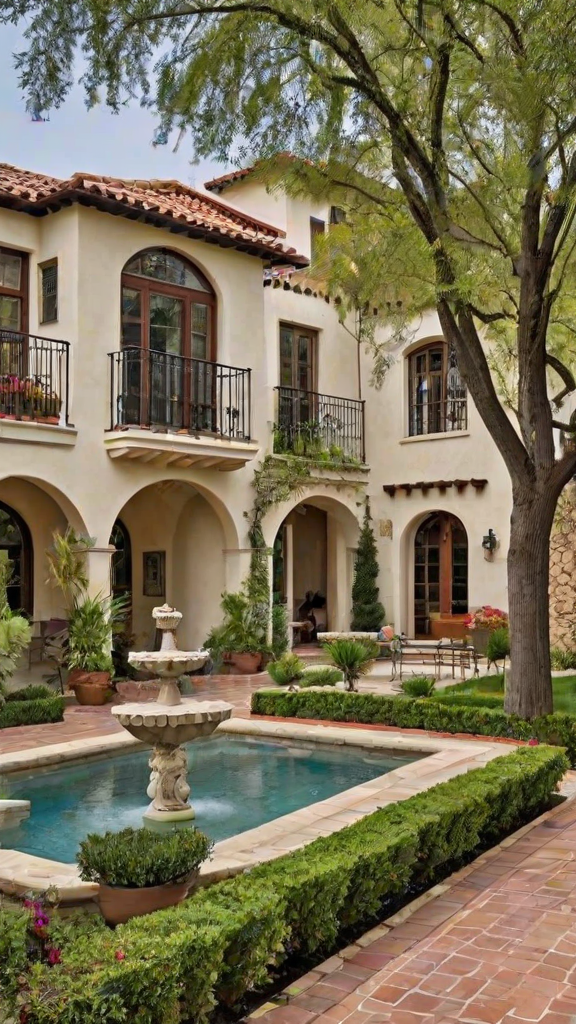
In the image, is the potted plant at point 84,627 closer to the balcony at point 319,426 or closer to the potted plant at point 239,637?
the potted plant at point 239,637

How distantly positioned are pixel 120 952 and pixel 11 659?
277 inches

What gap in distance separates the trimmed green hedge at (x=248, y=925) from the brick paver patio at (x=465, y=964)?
0.19 meters

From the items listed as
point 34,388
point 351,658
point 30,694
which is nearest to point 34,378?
point 34,388

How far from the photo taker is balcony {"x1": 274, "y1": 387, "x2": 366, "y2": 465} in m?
18.0

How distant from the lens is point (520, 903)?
18.2ft

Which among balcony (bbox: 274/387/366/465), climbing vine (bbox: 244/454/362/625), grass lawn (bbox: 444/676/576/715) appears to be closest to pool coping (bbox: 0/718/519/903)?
grass lawn (bbox: 444/676/576/715)

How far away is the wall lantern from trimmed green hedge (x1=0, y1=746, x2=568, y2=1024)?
37.8 feet

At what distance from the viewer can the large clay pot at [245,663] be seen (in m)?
15.9

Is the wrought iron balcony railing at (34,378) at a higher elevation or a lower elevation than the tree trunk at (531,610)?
higher

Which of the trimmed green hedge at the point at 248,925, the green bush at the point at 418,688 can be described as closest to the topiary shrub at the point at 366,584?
the green bush at the point at 418,688

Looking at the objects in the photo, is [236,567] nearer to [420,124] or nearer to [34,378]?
[34,378]

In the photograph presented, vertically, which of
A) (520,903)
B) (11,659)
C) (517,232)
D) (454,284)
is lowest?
(520,903)

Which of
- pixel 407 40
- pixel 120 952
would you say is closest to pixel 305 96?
pixel 407 40

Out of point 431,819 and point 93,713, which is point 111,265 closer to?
point 93,713
